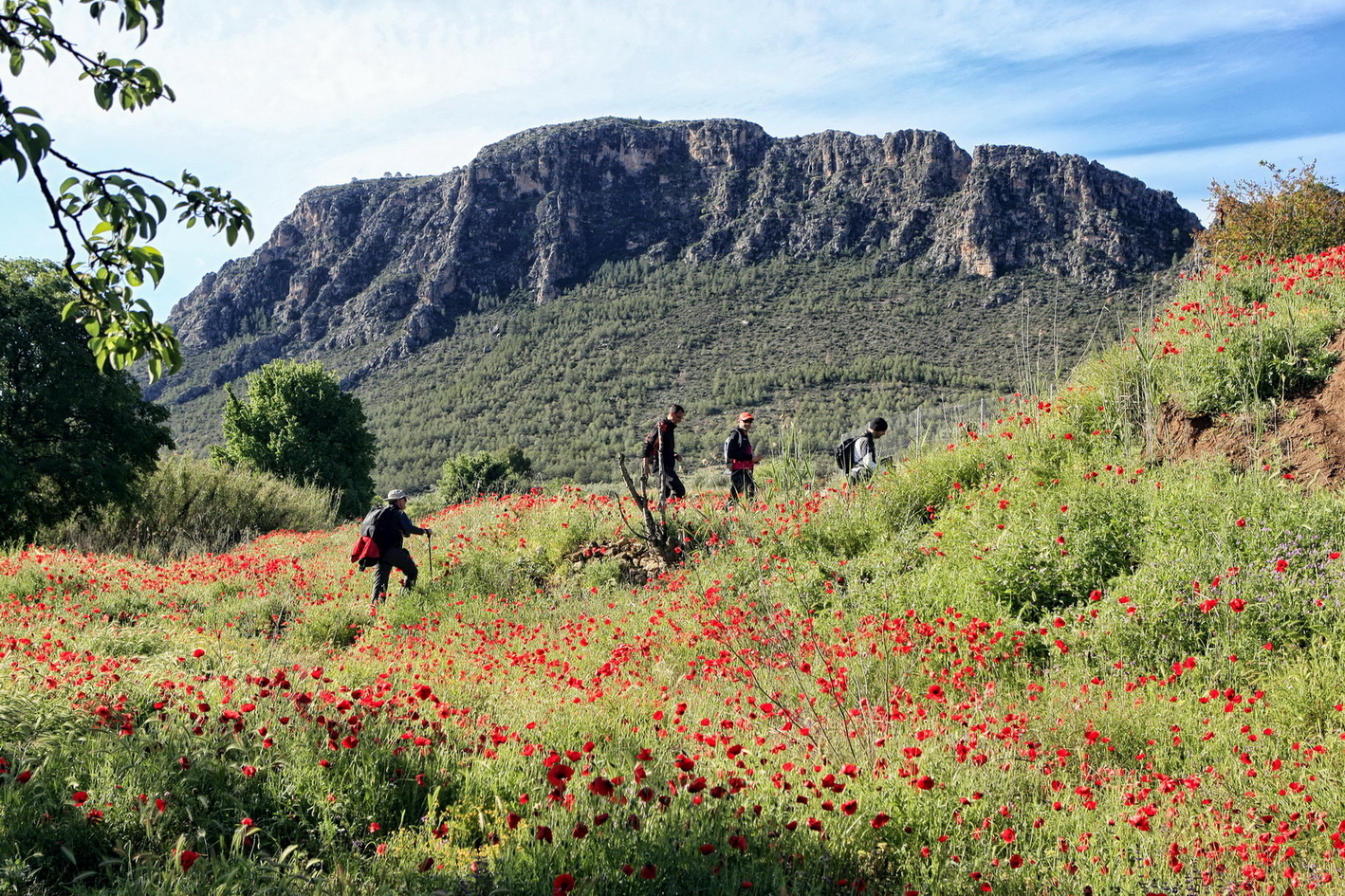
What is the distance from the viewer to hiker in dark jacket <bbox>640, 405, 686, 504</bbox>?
30.8 feet

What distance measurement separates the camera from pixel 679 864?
8.36 feet

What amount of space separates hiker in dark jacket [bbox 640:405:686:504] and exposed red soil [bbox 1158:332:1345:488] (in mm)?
5035

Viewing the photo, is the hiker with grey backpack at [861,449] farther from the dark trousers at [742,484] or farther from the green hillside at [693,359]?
the green hillside at [693,359]

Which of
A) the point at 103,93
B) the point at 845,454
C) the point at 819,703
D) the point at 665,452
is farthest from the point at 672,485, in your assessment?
the point at 103,93

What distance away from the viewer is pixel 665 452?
9.84m

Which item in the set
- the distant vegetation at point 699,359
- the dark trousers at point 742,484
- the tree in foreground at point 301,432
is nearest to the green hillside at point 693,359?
the distant vegetation at point 699,359

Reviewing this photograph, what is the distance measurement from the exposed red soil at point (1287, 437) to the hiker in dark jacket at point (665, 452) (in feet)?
16.5

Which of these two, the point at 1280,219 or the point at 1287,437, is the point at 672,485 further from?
the point at 1280,219

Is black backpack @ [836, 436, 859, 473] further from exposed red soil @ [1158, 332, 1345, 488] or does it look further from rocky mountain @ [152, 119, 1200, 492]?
rocky mountain @ [152, 119, 1200, 492]

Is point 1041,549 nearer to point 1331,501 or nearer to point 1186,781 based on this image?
point 1331,501

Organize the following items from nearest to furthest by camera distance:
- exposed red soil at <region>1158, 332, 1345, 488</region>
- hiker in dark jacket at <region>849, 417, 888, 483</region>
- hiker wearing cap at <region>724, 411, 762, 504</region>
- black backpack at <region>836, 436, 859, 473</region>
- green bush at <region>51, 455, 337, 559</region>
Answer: exposed red soil at <region>1158, 332, 1345, 488</region>, hiker in dark jacket at <region>849, 417, 888, 483</region>, black backpack at <region>836, 436, 859, 473</region>, hiker wearing cap at <region>724, 411, 762, 504</region>, green bush at <region>51, 455, 337, 559</region>

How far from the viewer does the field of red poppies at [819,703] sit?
2701 mm

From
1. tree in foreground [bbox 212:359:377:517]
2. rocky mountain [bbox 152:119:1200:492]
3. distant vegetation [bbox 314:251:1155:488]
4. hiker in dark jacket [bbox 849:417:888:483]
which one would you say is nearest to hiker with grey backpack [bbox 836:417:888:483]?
hiker in dark jacket [bbox 849:417:888:483]

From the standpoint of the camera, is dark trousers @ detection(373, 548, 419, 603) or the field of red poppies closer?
the field of red poppies
